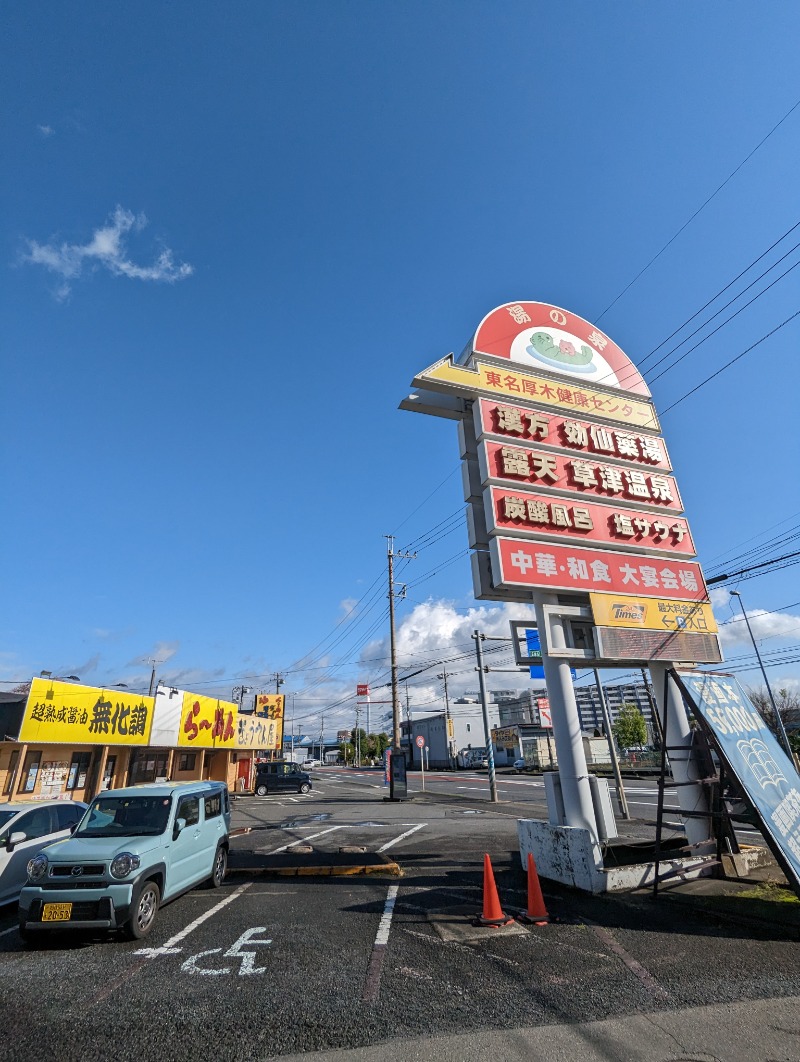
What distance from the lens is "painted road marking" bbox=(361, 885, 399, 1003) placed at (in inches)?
186

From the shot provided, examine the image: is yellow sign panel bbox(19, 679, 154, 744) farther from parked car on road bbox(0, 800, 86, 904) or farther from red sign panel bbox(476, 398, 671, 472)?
red sign panel bbox(476, 398, 671, 472)

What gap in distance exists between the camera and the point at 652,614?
9500 millimetres

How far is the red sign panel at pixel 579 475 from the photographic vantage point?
372 inches

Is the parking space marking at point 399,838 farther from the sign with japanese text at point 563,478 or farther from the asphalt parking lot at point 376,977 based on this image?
the sign with japanese text at point 563,478

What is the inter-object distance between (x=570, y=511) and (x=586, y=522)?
1.27 feet

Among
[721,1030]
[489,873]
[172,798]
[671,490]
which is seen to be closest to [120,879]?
[172,798]

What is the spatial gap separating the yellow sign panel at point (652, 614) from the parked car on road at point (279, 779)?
2850 cm

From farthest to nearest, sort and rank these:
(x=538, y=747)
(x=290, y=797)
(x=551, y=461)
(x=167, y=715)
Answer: (x=538, y=747), (x=290, y=797), (x=167, y=715), (x=551, y=461)

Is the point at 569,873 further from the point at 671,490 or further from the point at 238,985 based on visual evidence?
the point at 671,490

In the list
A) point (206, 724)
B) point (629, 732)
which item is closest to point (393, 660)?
point (206, 724)

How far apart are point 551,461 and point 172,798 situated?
8.78 metres

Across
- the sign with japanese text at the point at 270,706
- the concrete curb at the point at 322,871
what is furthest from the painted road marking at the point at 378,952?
the sign with japanese text at the point at 270,706

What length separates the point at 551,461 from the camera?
998 cm

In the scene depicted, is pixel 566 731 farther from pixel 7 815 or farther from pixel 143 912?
pixel 7 815
